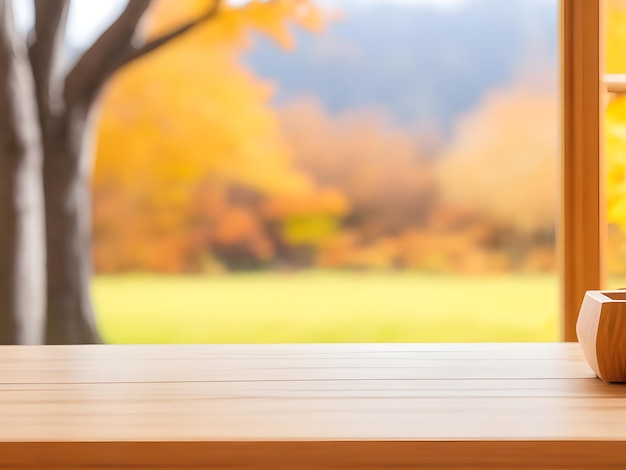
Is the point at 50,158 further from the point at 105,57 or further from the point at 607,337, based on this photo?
the point at 607,337

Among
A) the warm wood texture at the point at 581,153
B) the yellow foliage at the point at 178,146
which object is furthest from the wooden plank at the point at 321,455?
the yellow foliage at the point at 178,146

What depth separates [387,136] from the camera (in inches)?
269

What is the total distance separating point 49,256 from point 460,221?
15.3 ft

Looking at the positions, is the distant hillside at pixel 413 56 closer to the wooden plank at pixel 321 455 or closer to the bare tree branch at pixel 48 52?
the bare tree branch at pixel 48 52

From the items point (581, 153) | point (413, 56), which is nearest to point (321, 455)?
point (581, 153)

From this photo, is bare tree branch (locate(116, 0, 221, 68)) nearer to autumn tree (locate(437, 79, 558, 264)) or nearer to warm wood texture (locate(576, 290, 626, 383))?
warm wood texture (locate(576, 290, 626, 383))

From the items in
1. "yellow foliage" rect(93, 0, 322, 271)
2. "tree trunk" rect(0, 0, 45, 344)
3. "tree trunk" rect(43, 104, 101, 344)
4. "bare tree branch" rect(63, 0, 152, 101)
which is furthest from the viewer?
"yellow foliage" rect(93, 0, 322, 271)

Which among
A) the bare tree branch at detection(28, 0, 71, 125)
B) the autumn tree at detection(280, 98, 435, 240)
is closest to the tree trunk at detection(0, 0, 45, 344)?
the bare tree branch at detection(28, 0, 71, 125)

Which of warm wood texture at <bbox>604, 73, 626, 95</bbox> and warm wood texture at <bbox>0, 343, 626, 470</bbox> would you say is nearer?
warm wood texture at <bbox>0, 343, 626, 470</bbox>

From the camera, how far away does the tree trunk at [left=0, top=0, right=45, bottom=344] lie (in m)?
2.74

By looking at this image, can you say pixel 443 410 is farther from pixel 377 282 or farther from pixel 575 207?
pixel 377 282

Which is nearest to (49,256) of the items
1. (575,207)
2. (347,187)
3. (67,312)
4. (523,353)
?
(67,312)

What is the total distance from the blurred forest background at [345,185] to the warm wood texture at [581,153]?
5145 mm

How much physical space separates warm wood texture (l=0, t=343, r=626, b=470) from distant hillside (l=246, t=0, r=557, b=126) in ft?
20.1
